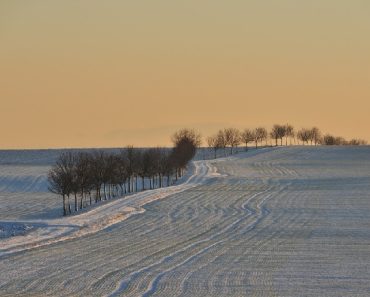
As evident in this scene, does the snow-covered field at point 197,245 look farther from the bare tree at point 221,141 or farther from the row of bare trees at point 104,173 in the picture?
the bare tree at point 221,141

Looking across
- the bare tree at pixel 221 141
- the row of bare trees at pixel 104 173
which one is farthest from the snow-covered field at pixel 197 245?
the bare tree at pixel 221 141

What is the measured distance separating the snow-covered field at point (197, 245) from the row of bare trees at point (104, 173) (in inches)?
109

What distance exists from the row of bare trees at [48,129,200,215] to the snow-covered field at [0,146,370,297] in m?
2.77

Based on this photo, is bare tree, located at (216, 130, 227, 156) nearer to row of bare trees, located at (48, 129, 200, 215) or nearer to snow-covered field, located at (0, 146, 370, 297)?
row of bare trees, located at (48, 129, 200, 215)

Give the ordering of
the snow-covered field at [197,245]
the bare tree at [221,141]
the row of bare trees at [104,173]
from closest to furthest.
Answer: the snow-covered field at [197,245]
the row of bare trees at [104,173]
the bare tree at [221,141]

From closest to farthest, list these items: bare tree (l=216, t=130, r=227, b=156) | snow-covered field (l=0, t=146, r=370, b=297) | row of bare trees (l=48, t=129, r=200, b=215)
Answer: snow-covered field (l=0, t=146, r=370, b=297), row of bare trees (l=48, t=129, r=200, b=215), bare tree (l=216, t=130, r=227, b=156)

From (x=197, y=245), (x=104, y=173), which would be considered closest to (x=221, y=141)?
(x=104, y=173)

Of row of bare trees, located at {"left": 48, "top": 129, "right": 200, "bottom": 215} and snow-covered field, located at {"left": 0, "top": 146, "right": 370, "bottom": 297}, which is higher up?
row of bare trees, located at {"left": 48, "top": 129, "right": 200, "bottom": 215}

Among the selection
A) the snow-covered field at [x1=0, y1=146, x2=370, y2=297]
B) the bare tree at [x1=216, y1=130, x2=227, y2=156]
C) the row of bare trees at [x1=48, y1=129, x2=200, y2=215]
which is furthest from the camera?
the bare tree at [x1=216, y1=130, x2=227, y2=156]

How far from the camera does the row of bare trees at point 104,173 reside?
2943 inches

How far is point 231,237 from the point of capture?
37.4 meters

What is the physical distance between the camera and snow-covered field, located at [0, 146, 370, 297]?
22.4 m

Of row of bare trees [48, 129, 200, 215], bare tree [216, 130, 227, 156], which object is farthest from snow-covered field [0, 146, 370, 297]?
bare tree [216, 130, 227, 156]

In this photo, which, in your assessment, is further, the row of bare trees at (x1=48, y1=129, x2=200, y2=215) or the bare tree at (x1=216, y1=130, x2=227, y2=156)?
the bare tree at (x1=216, y1=130, x2=227, y2=156)
